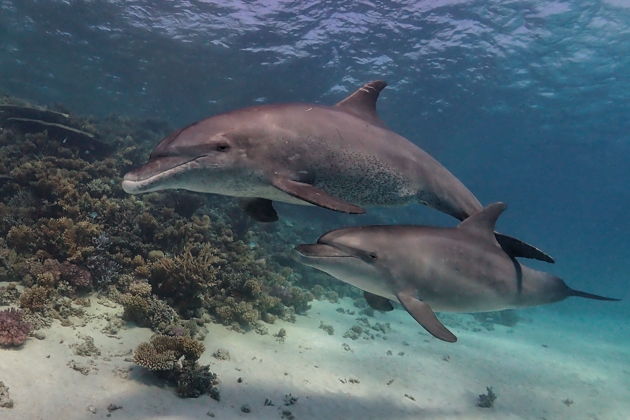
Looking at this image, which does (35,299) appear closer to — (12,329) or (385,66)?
(12,329)

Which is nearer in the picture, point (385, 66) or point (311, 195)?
point (311, 195)

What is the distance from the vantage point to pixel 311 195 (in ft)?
12.1

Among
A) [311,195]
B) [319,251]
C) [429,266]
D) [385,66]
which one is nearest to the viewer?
[311,195]

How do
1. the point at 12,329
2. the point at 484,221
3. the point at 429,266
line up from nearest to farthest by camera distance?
the point at 429,266 < the point at 484,221 < the point at 12,329

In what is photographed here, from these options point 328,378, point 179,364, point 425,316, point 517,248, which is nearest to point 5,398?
point 179,364

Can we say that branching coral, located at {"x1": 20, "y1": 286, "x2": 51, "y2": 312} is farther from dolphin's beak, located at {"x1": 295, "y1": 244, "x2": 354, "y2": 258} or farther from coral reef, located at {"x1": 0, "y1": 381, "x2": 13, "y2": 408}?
dolphin's beak, located at {"x1": 295, "y1": 244, "x2": 354, "y2": 258}

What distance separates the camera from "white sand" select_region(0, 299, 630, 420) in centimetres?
503

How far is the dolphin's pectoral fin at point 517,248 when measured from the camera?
16.4 ft

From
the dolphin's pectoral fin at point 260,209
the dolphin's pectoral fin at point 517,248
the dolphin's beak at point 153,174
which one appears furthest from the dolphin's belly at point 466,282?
the dolphin's beak at point 153,174

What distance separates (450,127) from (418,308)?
127 feet

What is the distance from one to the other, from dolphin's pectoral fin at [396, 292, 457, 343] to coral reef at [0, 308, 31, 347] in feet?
17.2

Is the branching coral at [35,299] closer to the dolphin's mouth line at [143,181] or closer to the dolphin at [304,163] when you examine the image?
the dolphin at [304,163]

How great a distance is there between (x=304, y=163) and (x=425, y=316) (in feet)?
7.66

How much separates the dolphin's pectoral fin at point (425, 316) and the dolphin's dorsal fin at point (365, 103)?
7.59 feet
